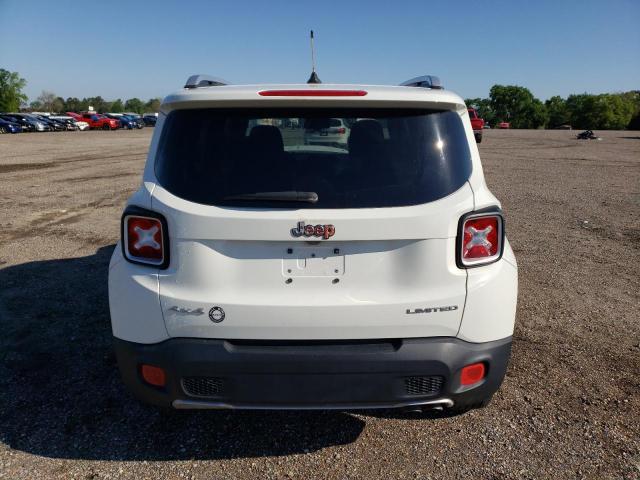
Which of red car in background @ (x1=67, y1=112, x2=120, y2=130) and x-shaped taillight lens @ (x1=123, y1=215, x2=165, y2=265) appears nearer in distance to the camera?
x-shaped taillight lens @ (x1=123, y1=215, x2=165, y2=265)

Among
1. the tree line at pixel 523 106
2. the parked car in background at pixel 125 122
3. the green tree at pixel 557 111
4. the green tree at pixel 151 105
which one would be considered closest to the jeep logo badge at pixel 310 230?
the parked car in background at pixel 125 122

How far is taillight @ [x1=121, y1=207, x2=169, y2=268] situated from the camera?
7.64 ft

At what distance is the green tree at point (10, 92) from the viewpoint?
99.5 m

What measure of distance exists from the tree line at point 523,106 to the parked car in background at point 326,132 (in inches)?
3670

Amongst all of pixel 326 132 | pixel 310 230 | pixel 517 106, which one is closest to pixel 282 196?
pixel 310 230

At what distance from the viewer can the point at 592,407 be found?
316 cm

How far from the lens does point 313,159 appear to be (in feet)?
7.77

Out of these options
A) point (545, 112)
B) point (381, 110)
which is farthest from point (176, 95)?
point (545, 112)

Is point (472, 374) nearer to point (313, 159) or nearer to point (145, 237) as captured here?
point (313, 159)

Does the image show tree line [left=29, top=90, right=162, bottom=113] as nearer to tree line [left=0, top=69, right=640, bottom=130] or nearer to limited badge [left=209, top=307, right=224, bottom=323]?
tree line [left=0, top=69, right=640, bottom=130]

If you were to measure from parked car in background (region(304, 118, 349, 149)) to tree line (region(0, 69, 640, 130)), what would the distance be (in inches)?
3670

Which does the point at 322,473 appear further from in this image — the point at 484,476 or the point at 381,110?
the point at 381,110

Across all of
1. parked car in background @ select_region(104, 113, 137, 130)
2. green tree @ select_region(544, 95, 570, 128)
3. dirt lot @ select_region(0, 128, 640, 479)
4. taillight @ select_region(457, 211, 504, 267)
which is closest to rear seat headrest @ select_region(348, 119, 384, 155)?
taillight @ select_region(457, 211, 504, 267)

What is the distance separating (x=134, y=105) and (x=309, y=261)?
17217 cm
